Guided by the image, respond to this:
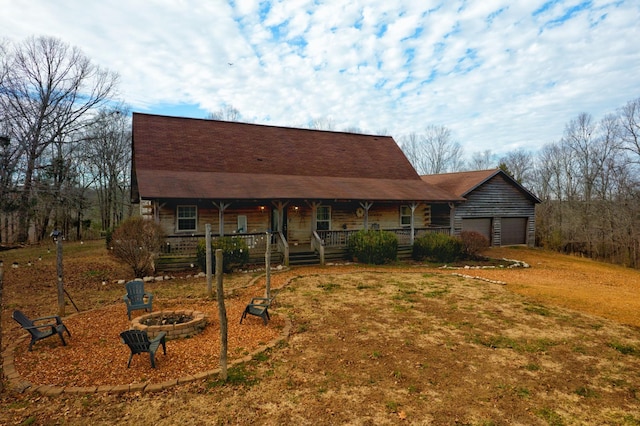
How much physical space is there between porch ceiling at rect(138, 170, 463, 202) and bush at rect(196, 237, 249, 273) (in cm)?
193

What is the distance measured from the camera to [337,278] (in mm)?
13016

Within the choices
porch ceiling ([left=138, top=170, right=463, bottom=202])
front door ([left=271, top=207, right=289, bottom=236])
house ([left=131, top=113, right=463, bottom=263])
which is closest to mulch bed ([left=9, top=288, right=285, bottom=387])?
house ([left=131, top=113, right=463, bottom=263])

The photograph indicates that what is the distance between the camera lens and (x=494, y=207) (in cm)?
2266

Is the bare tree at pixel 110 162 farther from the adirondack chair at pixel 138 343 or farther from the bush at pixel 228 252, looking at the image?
the adirondack chair at pixel 138 343

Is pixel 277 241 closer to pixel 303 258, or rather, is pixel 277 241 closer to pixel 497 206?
pixel 303 258

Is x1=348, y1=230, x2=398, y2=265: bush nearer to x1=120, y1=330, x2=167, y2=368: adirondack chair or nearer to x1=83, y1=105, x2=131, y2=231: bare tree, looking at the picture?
x1=120, y1=330, x2=167, y2=368: adirondack chair

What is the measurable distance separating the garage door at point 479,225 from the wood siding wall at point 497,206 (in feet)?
0.87

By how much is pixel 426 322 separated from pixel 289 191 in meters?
9.66

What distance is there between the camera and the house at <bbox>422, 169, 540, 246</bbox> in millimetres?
21719

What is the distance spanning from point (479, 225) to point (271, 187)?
14.6 metres

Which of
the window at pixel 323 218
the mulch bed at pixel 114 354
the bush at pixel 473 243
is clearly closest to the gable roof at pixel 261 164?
the window at pixel 323 218

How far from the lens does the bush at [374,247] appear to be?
1614cm

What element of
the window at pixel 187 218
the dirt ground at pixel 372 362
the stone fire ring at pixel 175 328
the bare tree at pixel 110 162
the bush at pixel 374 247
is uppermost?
the bare tree at pixel 110 162

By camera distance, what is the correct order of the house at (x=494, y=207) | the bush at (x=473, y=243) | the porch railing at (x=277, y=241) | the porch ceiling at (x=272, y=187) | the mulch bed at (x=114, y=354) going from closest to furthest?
the mulch bed at (x=114, y=354)
the porch railing at (x=277, y=241)
the porch ceiling at (x=272, y=187)
the bush at (x=473, y=243)
the house at (x=494, y=207)
